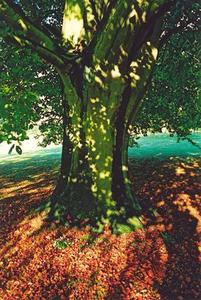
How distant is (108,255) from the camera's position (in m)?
8.44

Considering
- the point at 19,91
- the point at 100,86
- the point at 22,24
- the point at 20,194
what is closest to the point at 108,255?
the point at 100,86

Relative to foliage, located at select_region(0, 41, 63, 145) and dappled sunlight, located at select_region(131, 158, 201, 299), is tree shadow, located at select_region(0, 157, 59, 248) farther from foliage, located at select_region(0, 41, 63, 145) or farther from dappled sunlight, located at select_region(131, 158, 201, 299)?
dappled sunlight, located at select_region(131, 158, 201, 299)

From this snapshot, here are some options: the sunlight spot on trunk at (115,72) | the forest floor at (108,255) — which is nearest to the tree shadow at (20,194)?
the forest floor at (108,255)

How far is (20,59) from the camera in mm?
10547

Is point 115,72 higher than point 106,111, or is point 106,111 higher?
point 115,72

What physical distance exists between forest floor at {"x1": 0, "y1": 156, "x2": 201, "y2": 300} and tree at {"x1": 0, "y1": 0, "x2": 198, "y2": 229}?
78 cm

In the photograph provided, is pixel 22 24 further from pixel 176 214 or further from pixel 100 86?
pixel 176 214

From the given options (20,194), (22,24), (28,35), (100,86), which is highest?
(22,24)

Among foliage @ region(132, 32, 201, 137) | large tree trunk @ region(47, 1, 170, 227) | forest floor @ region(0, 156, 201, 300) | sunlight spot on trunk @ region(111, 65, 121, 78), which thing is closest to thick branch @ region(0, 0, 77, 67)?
large tree trunk @ region(47, 1, 170, 227)

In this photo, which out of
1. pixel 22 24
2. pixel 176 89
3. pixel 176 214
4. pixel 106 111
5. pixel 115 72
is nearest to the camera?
pixel 22 24

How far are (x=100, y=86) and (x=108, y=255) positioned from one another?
414 cm

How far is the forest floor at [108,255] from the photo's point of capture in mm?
7387

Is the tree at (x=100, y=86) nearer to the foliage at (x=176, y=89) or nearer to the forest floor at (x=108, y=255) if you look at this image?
→ the forest floor at (x=108, y=255)

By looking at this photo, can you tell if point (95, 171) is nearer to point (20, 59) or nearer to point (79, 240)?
point (79, 240)
